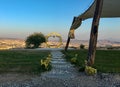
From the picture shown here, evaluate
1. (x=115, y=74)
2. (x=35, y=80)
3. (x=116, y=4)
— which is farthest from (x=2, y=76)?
(x=116, y=4)

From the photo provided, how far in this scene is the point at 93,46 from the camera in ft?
39.9

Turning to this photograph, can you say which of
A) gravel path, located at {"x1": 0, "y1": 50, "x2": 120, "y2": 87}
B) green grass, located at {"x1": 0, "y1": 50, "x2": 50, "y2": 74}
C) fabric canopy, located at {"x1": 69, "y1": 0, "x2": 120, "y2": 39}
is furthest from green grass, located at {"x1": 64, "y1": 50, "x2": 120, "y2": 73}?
fabric canopy, located at {"x1": 69, "y1": 0, "x2": 120, "y2": 39}

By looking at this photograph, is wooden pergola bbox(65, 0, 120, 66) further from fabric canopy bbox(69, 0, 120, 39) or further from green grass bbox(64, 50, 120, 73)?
green grass bbox(64, 50, 120, 73)

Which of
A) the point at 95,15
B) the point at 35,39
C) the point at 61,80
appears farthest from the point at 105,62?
the point at 35,39

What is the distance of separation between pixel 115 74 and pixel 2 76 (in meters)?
4.08

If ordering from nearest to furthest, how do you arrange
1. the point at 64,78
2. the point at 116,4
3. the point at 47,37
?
the point at 64,78 < the point at 116,4 < the point at 47,37

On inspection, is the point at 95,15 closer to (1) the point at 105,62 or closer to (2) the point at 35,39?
(1) the point at 105,62

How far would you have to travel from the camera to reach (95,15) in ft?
40.0

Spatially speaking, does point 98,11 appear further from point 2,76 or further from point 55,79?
point 2,76

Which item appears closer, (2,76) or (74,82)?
(74,82)

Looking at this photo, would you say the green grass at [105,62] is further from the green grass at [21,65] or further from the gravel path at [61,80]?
the green grass at [21,65]

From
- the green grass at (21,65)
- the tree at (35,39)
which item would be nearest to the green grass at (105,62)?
the green grass at (21,65)

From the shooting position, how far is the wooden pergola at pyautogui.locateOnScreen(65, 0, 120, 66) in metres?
12.2

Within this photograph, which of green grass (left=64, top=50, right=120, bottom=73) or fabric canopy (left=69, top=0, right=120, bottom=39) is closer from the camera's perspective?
green grass (left=64, top=50, right=120, bottom=73)
